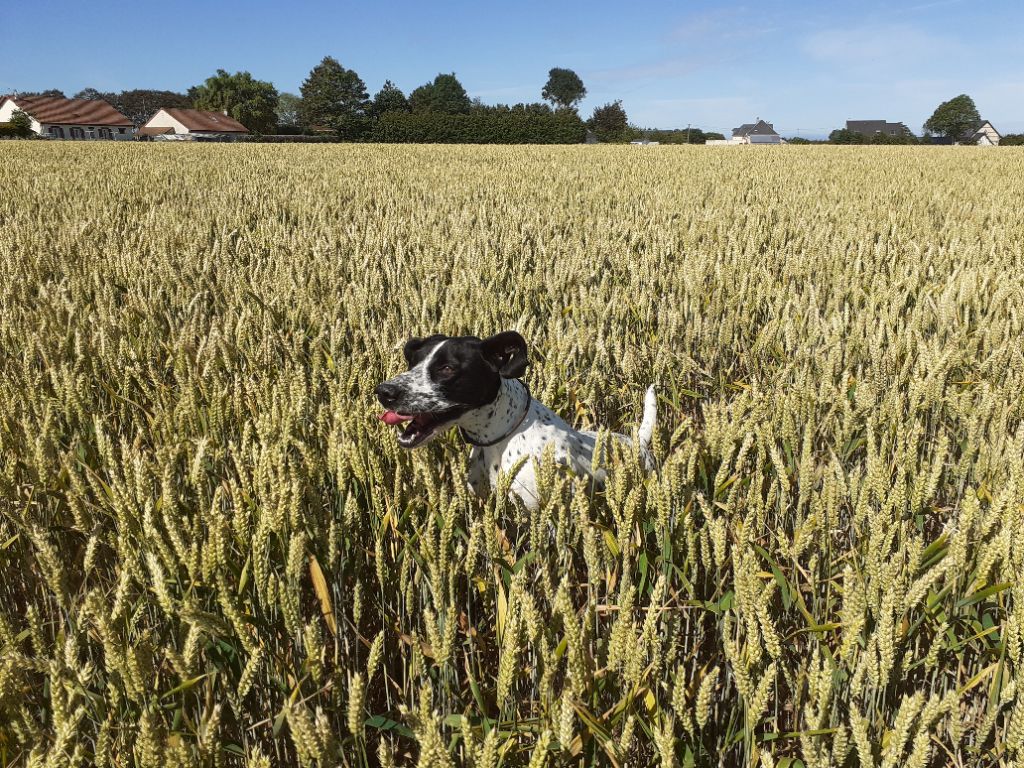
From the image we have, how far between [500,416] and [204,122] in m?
94.7

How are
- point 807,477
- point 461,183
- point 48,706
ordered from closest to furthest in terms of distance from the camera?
point 48,706
point 807,477
point 461,183

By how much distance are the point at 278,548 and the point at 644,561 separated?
0.85 metres

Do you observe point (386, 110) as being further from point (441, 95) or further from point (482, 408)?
point (482, 408)

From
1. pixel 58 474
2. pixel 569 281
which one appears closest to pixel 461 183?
pixel 569 281

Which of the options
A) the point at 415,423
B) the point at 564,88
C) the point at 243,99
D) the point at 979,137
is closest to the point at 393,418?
the point at 415,423

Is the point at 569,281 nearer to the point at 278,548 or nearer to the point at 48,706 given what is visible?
the point at 278,548

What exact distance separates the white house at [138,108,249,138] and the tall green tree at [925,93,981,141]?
9613 centimetres

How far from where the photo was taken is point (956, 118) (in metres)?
95.3

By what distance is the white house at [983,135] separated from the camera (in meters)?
94.1

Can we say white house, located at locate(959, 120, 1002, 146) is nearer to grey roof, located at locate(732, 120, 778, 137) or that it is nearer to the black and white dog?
grey roof, located at locate(732, 120, 778, 137)

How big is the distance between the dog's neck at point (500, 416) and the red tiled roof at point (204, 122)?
305 feet

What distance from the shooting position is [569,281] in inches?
171

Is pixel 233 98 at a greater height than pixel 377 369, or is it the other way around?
pixel 233 98

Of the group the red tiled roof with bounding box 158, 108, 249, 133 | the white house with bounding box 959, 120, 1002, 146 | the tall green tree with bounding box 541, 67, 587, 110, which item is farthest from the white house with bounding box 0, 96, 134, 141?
the white house with bounding box 959, 120, 1002, 146
